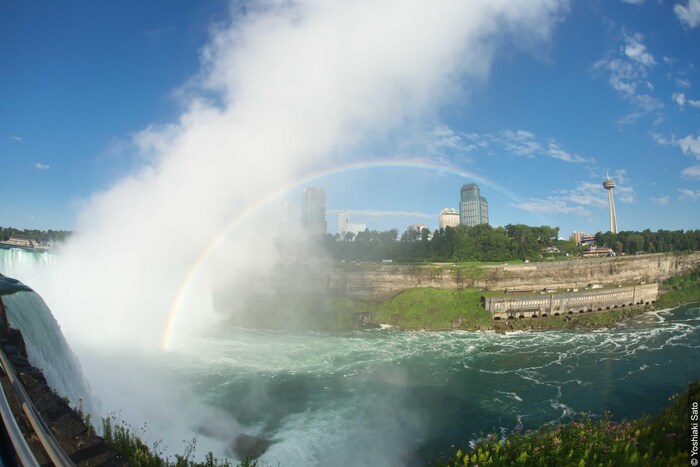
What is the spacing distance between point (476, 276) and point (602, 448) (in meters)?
56.4

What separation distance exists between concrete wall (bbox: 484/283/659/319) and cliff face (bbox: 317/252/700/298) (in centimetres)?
832

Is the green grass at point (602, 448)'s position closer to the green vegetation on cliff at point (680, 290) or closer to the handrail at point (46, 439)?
the handrail at point (46, 439)

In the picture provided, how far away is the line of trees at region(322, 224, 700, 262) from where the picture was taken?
268ft

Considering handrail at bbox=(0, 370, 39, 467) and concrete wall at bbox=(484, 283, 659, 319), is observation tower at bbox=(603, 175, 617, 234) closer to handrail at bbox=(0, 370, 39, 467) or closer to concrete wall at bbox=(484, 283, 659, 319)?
concrete wall at bbox=(484, 283, 659, 319)

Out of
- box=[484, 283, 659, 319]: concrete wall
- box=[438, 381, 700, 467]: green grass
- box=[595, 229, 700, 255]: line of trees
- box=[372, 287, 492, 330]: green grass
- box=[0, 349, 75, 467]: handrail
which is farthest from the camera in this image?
box=[595, 229, 700, 255]: line of trees

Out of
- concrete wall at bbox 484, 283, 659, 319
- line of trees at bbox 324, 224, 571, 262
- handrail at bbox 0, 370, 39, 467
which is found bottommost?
concrete wall at bbox 484, 283, 659, 319

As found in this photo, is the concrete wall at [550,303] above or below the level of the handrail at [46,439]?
below

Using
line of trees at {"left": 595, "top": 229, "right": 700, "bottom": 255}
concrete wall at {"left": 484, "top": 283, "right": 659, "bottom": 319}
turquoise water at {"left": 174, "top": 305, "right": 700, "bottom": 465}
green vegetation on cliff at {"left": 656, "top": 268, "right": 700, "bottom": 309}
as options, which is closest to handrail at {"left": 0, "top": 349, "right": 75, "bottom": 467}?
turquoise water at {"left": 174, "top": 305, "right": 700, "bottom": 465}

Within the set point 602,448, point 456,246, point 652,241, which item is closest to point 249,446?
point 602,448

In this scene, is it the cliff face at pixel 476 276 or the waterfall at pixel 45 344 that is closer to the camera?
the waterfall at pixel 45 344

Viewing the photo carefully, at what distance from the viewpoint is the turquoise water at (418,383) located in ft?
69.6

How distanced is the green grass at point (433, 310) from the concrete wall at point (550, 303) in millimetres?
2194

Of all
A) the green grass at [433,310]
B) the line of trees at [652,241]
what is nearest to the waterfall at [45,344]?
the green grass at [433,310]

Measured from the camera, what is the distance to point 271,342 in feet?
142
